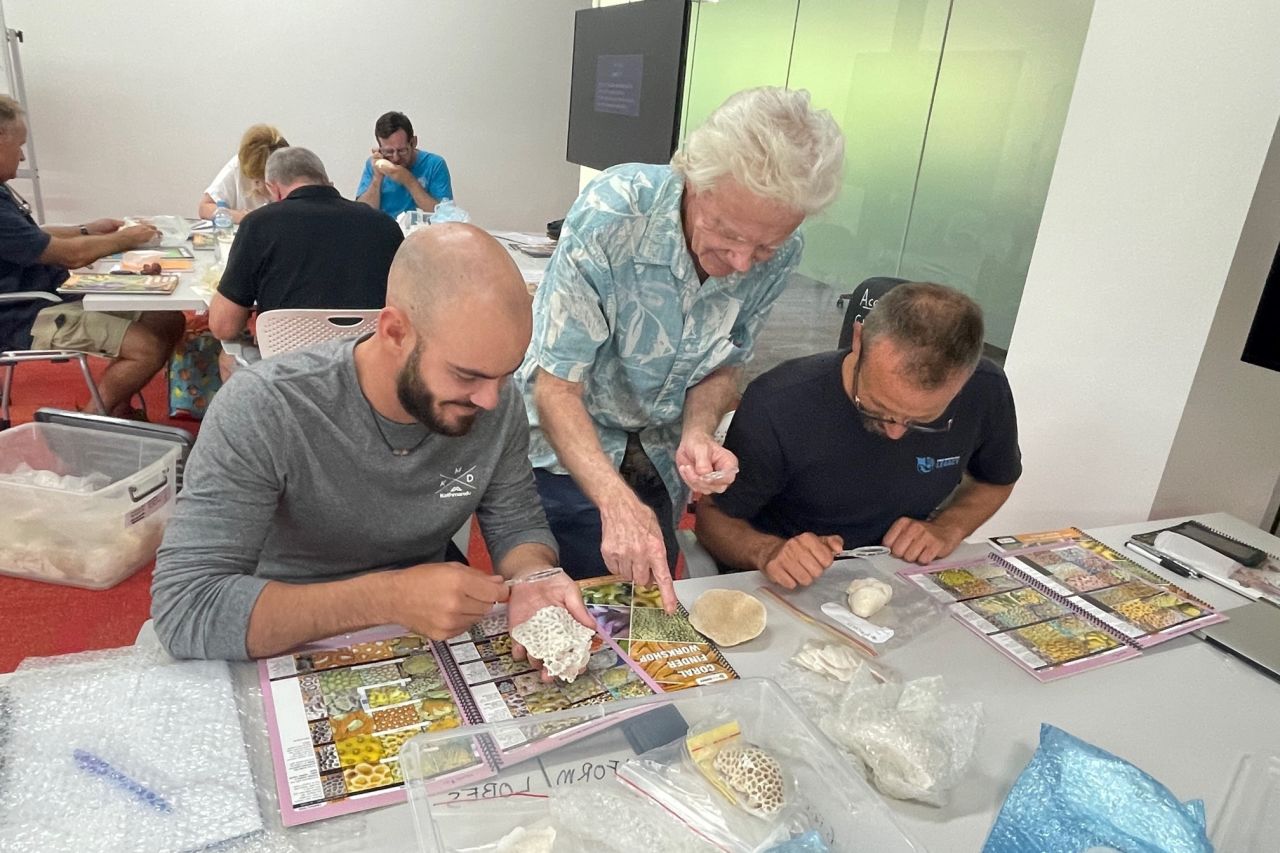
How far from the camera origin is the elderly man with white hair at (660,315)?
140cm

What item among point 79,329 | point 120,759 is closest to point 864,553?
point 120,759

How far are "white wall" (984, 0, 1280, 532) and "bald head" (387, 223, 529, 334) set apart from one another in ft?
5.37

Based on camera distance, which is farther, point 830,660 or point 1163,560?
point 1163,560

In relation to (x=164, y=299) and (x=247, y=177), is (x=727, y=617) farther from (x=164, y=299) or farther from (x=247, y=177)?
(x=247, y=177)

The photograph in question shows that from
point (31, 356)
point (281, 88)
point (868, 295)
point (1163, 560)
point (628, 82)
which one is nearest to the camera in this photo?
point (1163, 560)

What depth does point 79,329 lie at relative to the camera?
3.63 m

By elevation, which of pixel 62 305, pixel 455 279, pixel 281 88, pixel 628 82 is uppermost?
pixel 628 82

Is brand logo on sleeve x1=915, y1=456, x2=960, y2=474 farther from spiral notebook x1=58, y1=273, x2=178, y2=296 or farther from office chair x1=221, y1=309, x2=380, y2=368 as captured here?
spiral notebook x1=58, y1=273, x2=178, y2=296

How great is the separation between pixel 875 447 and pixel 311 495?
113cm

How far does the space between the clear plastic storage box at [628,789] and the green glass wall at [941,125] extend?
150 cm

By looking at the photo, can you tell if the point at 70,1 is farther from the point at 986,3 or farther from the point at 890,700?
the point at 890,700

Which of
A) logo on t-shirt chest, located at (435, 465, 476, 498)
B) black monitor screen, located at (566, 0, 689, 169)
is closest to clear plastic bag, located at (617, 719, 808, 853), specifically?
logo on t-shirt chest, located at (435, 465, 476, 498)

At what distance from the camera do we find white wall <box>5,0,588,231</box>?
18.3 ft

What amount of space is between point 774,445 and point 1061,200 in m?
1.18
